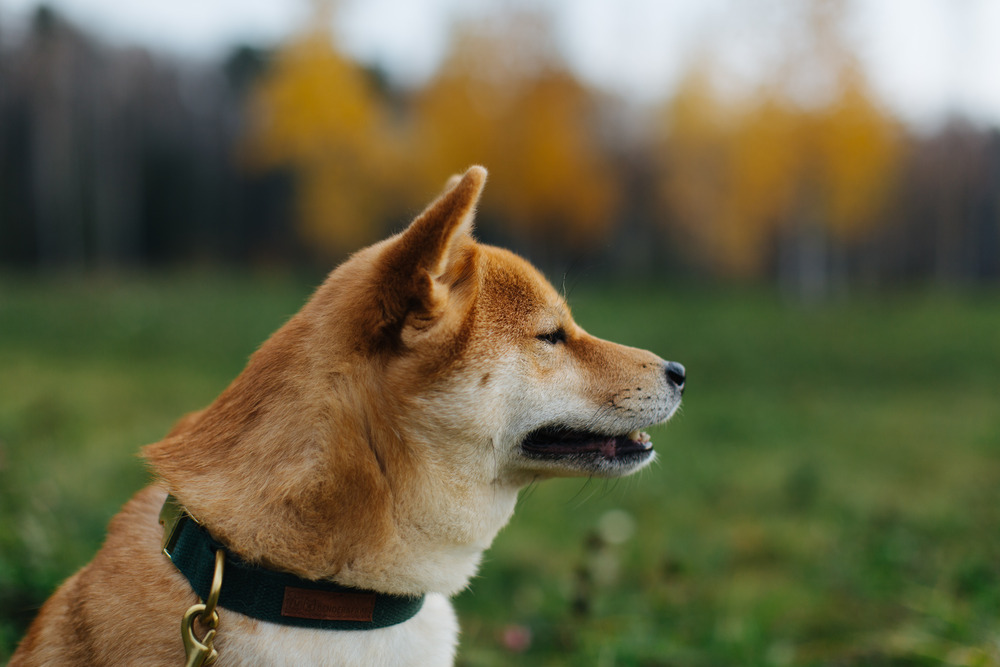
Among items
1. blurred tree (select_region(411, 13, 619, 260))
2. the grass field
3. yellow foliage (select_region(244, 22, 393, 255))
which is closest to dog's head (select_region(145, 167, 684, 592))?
the grass field

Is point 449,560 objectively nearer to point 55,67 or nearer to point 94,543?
point 94,543

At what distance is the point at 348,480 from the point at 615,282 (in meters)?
24.6

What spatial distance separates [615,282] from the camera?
2603cm

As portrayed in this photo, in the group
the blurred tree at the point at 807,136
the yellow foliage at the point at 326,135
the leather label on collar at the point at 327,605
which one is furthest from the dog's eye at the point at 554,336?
the yellow foliage at the point at 326,135

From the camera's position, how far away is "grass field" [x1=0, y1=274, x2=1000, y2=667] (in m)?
3.45

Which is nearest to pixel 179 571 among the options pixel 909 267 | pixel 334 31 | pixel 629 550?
pixel 629 550

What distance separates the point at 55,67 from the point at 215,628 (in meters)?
29.4

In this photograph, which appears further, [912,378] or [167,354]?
[912,378]

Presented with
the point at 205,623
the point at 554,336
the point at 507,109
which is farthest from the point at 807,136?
the point at 205,623

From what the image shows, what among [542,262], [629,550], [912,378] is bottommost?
[629,550]

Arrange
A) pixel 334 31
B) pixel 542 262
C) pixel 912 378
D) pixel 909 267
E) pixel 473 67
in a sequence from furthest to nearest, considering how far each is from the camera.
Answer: pixel 909 267, pixel 542 262, pixel 334 31, pixel 473 67, pixel 912 378

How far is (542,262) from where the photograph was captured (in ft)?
80.1

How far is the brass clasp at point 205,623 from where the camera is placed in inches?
67.6

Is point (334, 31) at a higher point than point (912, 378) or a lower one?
higher
